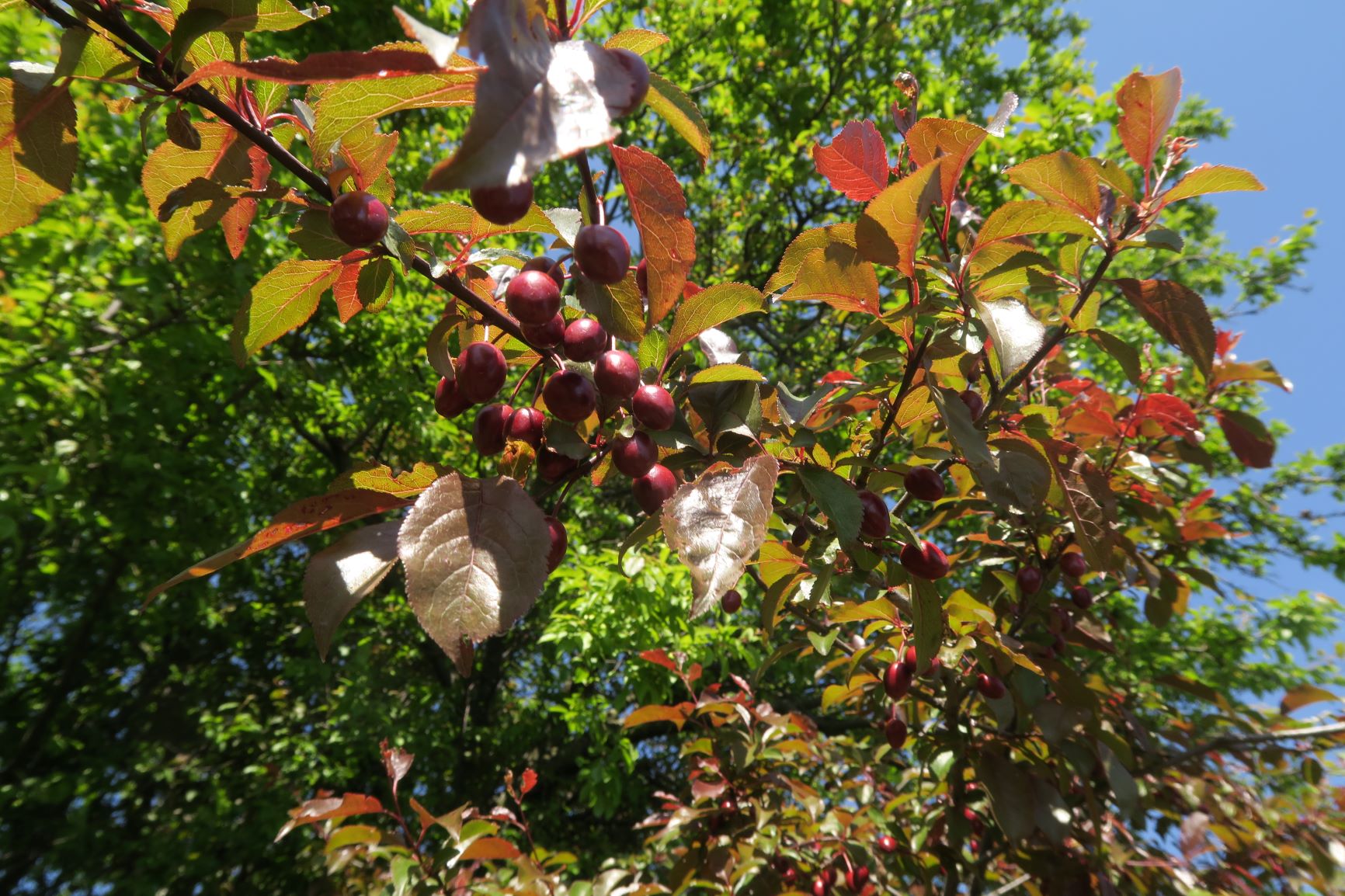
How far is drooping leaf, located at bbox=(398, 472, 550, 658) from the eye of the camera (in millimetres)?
418

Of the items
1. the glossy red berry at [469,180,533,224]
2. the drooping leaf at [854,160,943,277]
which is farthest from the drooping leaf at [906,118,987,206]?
the glossy red berry at [469,180,533,224]

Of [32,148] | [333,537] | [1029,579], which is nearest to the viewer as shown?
[32,148]

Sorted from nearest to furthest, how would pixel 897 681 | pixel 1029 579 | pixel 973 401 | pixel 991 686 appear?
pixel 973 401
pixel 897 681
pixel 991 686
pixel 1029 579

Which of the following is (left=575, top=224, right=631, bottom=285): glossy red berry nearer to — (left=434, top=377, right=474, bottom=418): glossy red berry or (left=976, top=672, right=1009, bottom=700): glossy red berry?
(left=434, top=377, right=474, bottom=418): glossy red berry

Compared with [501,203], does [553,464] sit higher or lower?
lower

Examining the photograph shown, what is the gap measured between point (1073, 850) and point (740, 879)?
839mm

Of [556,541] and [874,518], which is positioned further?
[874,518]

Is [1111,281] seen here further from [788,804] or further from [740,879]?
[788,804]

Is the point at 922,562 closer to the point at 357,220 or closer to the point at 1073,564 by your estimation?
the point at 357,220

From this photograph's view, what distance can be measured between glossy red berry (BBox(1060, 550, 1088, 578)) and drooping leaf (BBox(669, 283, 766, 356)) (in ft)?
3.54

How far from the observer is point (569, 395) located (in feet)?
1.90

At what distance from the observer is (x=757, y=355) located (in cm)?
500

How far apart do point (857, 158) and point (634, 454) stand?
0.47m

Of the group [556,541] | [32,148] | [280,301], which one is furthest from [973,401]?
[32,148]
